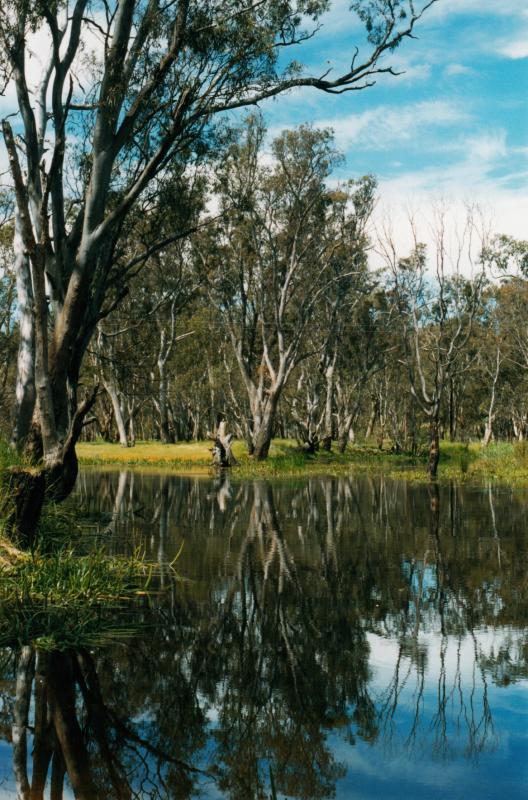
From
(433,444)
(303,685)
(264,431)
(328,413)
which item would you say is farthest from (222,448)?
(303,685)

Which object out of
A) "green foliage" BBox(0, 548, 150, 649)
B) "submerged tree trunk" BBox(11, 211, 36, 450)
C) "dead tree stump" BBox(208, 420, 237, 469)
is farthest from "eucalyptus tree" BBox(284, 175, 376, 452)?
"green foliage" BBox(0, 548, 150, 649)

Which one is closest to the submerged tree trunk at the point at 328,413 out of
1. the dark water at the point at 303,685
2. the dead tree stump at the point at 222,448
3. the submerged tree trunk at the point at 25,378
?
the dead tree stump at the point at 222,448

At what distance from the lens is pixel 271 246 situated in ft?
117

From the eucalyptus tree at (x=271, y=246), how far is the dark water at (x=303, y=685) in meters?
25.8

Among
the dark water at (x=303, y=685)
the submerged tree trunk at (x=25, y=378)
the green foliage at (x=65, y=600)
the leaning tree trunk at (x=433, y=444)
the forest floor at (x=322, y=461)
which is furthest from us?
the forest floor at (x=322, y=461)

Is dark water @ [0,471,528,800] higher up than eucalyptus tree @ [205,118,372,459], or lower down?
lower down

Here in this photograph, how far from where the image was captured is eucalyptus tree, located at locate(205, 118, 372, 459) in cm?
3575

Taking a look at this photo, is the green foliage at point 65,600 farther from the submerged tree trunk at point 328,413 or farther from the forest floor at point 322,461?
the submerged tree trunk at point 328,413

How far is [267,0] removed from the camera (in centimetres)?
1591

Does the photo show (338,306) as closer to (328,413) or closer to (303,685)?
(328,413)

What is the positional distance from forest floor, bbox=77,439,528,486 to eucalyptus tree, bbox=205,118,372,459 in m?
2.64

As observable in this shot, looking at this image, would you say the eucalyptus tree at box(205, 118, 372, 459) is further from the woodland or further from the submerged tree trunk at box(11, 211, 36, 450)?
the submerged tree trunk at box(11, 211, 36, 450)

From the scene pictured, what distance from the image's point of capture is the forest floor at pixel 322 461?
2995 cm

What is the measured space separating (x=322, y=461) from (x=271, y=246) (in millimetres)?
10066
